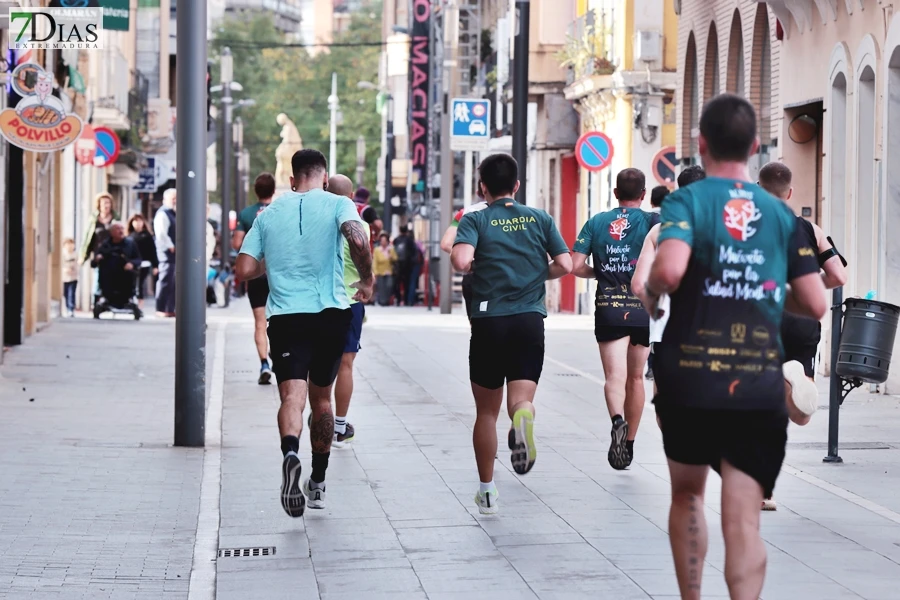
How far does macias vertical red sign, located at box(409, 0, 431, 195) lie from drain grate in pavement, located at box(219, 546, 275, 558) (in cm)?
5181

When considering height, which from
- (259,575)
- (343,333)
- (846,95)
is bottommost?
(259,575)

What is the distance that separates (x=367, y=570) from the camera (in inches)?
312

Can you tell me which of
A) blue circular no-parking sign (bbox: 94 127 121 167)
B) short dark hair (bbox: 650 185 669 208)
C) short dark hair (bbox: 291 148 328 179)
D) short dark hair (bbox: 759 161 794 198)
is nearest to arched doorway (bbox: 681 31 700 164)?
blue circular no-parking sign (bbox: 94 127 121 167)

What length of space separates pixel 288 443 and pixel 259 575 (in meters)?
1.30

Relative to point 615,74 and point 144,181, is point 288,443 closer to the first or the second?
point 615,74

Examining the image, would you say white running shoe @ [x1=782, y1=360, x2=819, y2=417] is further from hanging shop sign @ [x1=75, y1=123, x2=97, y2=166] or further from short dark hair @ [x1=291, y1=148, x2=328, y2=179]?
hanging shop sign @ [x1=75, y1=123, x2=97, y2=166]

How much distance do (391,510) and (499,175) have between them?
188cm

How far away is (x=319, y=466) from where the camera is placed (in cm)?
956

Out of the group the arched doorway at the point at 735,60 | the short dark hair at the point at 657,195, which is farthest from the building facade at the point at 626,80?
the short dark hair at the point at 657,195

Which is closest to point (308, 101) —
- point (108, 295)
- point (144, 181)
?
point (144, 181)

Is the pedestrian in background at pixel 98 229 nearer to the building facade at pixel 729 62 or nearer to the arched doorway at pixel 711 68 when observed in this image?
the building facade at pixel 729 62

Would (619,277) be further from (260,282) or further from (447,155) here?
(447,155)

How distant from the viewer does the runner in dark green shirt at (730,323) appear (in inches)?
221

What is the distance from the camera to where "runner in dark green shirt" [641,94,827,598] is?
562 cm
